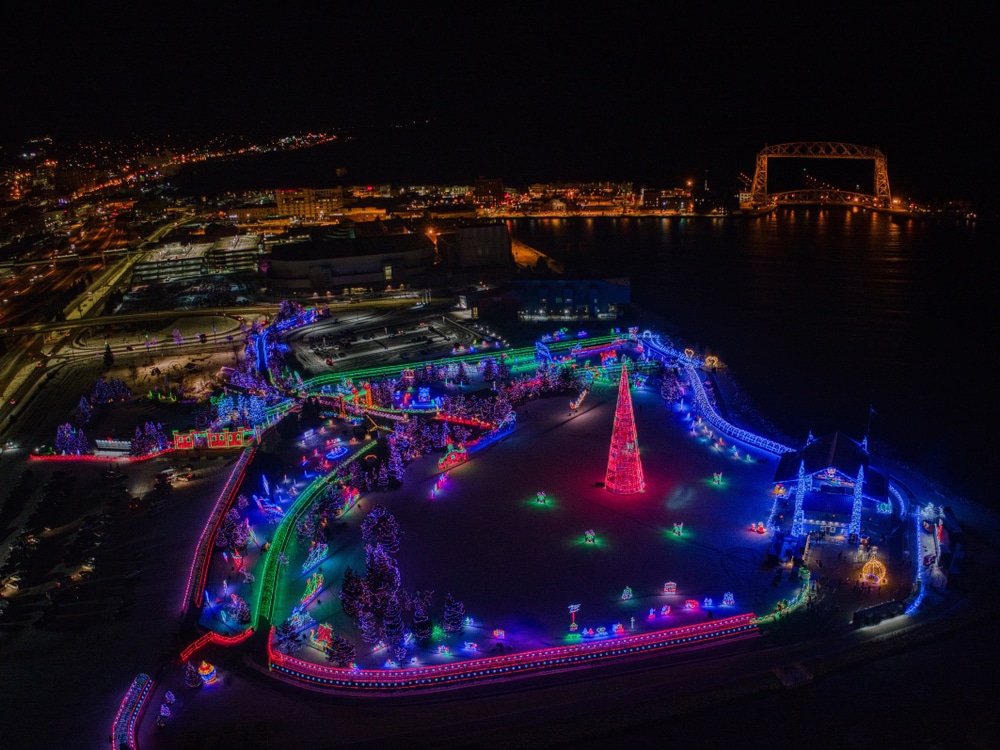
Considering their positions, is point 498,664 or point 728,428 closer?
point 498,664

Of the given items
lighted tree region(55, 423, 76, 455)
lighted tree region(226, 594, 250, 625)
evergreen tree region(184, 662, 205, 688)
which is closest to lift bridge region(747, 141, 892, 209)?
lighted tree region(55, 423, 76, 455)

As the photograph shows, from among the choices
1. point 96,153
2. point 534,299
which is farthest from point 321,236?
point 96,153

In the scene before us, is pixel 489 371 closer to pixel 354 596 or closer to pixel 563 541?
pixel 563 541

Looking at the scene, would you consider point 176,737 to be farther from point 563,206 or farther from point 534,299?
point 563,206

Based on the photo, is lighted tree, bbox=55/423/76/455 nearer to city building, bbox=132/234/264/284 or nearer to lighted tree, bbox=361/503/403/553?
lighted tree, bbox=361/503/403/553

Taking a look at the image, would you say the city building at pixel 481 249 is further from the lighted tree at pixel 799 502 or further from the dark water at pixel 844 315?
the lighted tree at pixel 799 502

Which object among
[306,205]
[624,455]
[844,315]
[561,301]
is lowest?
[844,315]

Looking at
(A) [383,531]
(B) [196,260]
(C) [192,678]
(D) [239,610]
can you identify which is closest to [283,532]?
(A) [383,531]
